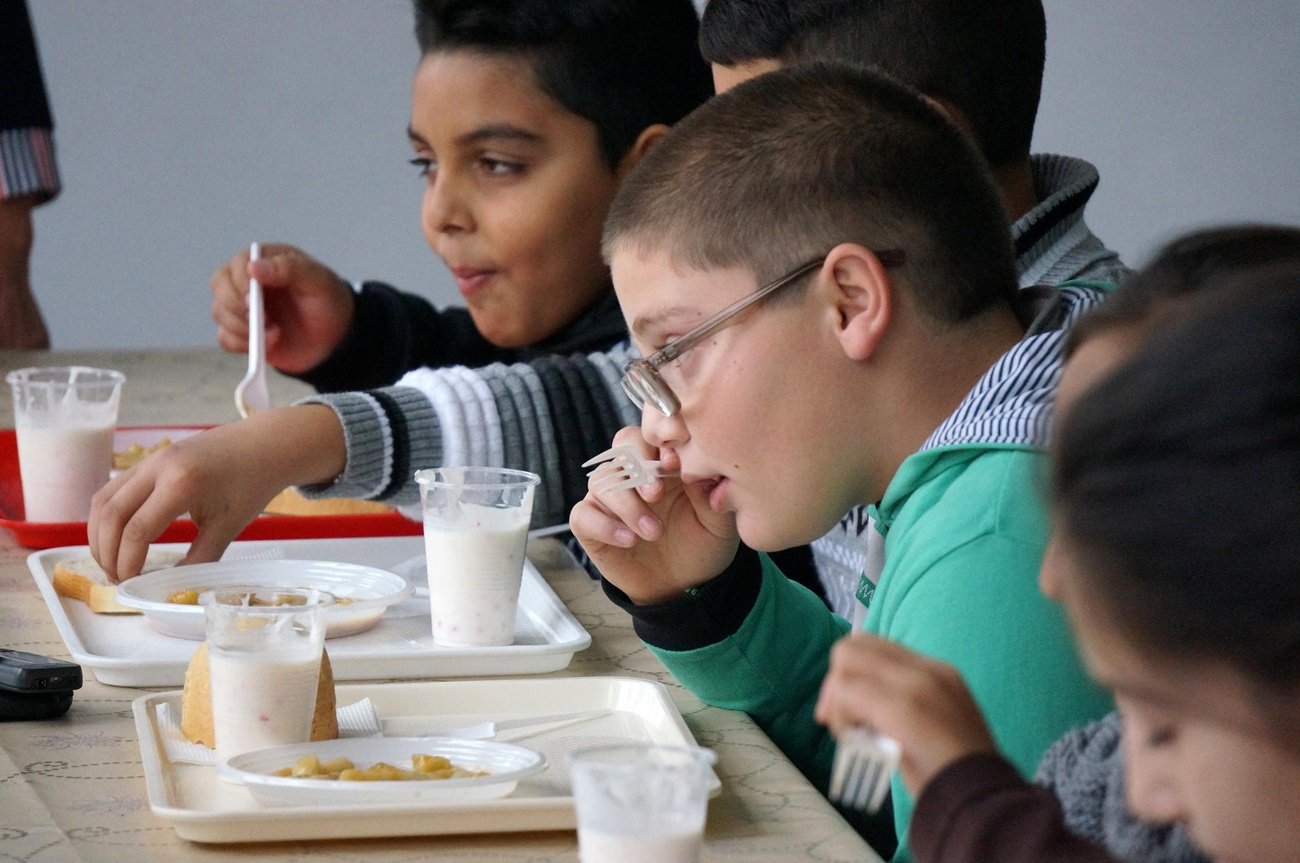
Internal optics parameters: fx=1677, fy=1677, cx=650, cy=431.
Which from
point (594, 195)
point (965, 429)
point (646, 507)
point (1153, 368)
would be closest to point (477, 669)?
point (646, 507)

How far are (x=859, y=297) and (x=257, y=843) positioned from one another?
1.79ft

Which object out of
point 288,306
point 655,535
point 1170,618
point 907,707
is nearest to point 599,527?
point 655,535

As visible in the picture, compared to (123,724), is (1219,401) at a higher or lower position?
higher

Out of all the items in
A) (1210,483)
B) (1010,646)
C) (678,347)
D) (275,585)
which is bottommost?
(275,585)

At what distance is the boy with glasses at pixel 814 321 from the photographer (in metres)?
1.17

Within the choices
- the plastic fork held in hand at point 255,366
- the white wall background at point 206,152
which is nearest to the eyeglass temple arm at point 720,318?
the plastic fork held in hand at point 255,366

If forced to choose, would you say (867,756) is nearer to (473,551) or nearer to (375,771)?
(375,771)

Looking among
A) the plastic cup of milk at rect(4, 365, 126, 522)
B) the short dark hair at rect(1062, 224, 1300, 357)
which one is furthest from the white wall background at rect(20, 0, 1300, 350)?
the short dark hair at rect(1062, 224, 1300, 357)

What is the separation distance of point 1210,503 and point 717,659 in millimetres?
705

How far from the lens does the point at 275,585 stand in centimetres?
139

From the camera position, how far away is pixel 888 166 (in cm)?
119

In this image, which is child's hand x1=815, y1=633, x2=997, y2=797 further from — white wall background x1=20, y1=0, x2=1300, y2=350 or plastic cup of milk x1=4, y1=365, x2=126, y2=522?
white wall background x1=20, y1=0, x2=1300, y2=350

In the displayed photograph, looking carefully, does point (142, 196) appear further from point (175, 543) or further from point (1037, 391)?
point (1037, 391)

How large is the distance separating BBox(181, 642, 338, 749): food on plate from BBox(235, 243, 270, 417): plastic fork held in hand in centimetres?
89
